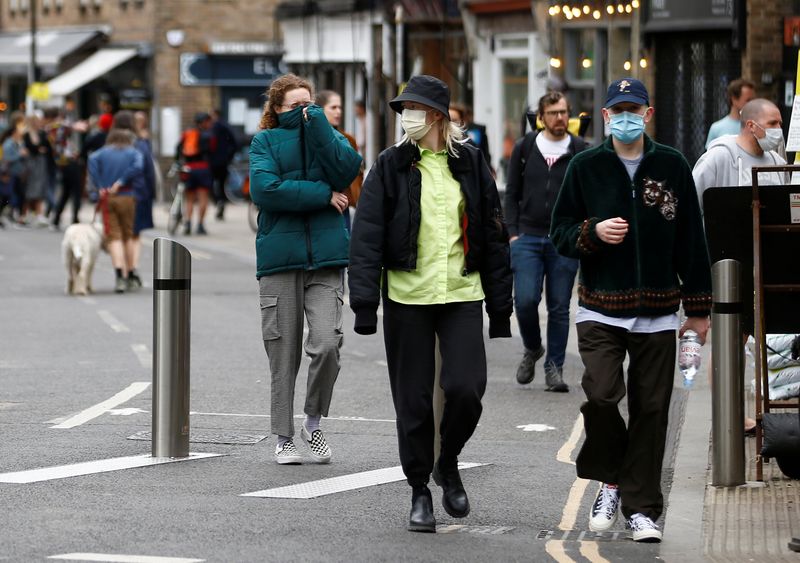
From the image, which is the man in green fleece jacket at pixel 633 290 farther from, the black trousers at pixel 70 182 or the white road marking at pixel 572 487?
the black trousers at pixel 70 182

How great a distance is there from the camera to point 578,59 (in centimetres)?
2566

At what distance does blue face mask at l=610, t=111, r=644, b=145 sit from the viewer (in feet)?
24.1

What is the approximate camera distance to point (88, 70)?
4788cm

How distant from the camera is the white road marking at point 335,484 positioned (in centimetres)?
820

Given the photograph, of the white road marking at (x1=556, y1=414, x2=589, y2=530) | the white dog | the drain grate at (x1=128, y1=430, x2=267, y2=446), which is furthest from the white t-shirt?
the white dog

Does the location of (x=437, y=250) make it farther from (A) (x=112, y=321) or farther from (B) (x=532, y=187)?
(A) (x=112, y=321)

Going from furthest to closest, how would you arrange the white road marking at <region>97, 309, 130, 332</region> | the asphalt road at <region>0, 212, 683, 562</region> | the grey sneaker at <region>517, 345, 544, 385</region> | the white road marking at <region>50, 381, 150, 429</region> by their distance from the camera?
the white road marking at <region>97, 309, 130, 332</region>, the grey sneaker at <region>517, 345, 544, 385</region>, the white road marking at <region>50, 381, 150, 429</region>, the asphalt road at <region>0, 212, 683, 562</region>

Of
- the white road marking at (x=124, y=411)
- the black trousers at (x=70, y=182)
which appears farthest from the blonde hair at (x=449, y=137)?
the black trousers at (x=70, y=182)

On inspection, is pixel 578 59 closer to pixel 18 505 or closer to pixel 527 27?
pixel 527 27

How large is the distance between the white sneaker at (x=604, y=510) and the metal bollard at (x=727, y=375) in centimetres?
100

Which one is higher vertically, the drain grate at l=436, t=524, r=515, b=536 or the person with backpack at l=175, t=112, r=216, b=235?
the person with backpack at l=175, t=112, r=216, b=235

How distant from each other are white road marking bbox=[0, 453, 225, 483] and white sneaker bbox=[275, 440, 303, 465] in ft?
1.34

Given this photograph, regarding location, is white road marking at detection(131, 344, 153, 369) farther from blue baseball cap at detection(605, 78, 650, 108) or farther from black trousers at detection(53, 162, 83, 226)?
black trousers at detection(53, 162, 83, 226)

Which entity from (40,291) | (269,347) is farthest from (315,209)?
(40,291)
